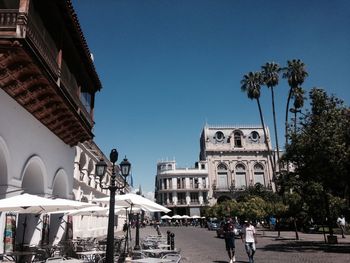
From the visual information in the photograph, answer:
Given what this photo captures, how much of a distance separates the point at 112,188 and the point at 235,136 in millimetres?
72541

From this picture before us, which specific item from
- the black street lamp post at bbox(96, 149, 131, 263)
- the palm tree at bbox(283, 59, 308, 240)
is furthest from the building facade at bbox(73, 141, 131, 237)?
the palm tree at bbox(283, 59, 308, 240)

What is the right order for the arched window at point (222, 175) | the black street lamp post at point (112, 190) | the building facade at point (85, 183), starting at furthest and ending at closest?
the arched window at point (222, 175) → the building facade at point (85, 183) → the black street lamp post at point (112, 190)

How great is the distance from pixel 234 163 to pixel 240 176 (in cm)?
316

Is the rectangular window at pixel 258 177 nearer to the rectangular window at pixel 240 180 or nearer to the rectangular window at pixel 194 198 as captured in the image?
the rectangular window at pixel 240 180

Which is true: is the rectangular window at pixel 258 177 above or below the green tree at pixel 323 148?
above

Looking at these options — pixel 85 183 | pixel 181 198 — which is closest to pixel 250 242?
pixel 85 183

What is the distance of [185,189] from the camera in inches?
3091

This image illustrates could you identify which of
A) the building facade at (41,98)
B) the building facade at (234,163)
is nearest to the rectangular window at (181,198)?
the building facade at (234,163)

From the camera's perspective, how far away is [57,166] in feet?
52.7

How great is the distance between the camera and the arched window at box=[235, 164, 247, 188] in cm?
7669

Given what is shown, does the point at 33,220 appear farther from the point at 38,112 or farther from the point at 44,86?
the point at 44,86

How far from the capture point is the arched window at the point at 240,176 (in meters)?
76.7

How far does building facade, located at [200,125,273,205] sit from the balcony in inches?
2484

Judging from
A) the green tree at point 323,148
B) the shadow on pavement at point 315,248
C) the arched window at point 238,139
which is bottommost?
the shadow on pavement at point 315,248
